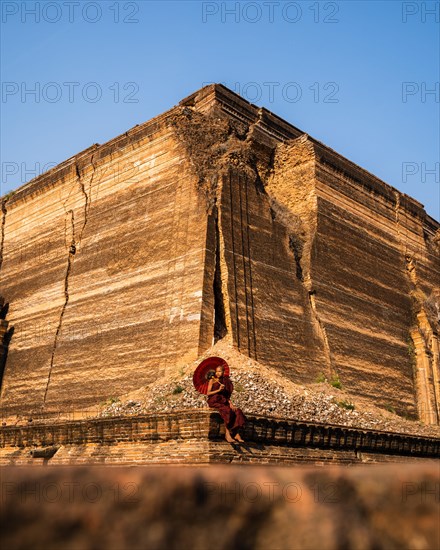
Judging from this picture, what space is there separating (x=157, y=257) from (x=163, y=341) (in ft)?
8.43

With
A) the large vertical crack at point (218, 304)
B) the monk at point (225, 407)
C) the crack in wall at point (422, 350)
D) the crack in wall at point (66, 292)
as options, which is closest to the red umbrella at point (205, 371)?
the monk at point (225, 407)

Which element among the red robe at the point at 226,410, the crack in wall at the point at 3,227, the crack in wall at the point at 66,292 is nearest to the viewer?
the red robe at the point at 226,410

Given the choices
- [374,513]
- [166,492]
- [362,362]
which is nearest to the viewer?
[166,492]

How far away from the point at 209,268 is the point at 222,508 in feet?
44.4

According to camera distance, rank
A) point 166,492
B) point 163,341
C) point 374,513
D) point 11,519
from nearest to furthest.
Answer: point 11,519
point 166,492
point 374,513
point 163,341

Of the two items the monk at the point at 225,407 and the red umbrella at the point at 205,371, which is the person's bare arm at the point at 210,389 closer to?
the monk at the point at 225,407

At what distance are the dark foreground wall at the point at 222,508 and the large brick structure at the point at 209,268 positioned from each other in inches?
485

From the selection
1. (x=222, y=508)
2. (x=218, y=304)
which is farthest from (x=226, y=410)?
(x=222, y=508)

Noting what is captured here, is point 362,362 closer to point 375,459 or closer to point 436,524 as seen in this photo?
point 375,459

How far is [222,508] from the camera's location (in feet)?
5.13

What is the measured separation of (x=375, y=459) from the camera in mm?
Result: 12102

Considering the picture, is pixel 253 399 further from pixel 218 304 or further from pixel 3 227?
pixel 3 227

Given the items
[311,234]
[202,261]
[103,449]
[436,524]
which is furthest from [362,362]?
[436,524]

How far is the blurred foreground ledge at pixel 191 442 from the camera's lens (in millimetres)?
9273
